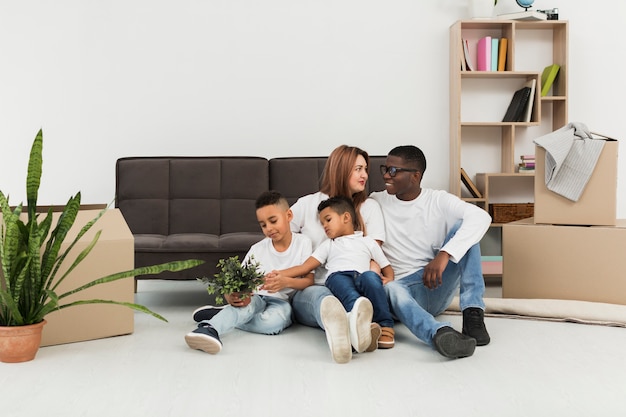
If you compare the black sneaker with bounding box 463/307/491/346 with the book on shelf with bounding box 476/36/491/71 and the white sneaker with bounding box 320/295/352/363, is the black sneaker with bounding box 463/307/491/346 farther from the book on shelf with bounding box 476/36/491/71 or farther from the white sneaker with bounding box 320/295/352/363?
the book on shelf with bounding box 476/36/491/71

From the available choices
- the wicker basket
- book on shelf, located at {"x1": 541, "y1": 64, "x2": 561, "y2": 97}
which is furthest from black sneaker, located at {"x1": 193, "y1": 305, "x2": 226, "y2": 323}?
book on shelf, located at {"x1": 541, "y1": 64, "x2": 561, "y2": 97}

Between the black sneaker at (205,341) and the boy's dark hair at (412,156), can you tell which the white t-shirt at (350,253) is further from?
the black sneaker at (205,341)

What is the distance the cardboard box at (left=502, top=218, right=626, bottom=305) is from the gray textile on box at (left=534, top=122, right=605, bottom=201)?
0.21 meters

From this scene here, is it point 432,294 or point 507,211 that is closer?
point 432,294

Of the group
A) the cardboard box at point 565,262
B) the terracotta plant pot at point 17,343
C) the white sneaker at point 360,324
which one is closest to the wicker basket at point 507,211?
the cardboard box at point 565,262

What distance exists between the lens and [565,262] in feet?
12.9

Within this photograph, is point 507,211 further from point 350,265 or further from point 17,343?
point 17,343

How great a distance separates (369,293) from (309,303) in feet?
1.01

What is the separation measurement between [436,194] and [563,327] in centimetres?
86

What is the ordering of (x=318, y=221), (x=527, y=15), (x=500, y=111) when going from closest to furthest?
(x=318, y=221) < (x=527, y=15) < (x=500, y=111)

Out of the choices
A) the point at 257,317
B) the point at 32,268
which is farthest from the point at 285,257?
the point at 32,268

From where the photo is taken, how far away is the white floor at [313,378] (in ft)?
7.70

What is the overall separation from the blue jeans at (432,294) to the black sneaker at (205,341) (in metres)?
0.77

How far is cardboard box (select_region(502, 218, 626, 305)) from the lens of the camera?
383 cm
